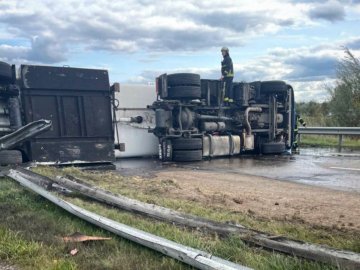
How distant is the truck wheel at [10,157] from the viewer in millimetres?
8070

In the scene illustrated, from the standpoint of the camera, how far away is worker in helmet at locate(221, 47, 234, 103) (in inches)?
489

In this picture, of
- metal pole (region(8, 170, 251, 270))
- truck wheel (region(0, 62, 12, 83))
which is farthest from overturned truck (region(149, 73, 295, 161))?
metal pole (region(8, 170, 251, 270))

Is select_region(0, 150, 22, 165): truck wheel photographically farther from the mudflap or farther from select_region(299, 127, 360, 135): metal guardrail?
select_region(299, 127, 360, 135): metal guardrail

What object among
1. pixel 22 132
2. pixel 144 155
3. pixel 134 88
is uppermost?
pixel 134 88

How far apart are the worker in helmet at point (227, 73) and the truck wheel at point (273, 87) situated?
117 centimetres

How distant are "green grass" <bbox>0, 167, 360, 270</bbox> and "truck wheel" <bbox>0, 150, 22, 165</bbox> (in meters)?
2.54

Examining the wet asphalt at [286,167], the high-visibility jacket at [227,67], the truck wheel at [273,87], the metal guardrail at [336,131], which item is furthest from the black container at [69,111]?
the metal guardrail at [336,131]

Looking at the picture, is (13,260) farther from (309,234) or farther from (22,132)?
(22,132)

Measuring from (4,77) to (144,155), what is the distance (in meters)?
4.58

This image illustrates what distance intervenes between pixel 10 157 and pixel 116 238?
501 cm

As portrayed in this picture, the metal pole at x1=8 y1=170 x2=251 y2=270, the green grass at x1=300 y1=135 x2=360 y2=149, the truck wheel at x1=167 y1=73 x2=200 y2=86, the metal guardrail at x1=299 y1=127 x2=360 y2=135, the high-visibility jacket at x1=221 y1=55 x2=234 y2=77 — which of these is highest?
the high-visibility jacket at x1=221 y1=55 x2=234 y2=77

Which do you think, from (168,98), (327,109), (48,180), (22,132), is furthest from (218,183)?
(327,109)

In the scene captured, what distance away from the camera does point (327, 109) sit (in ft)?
74.6

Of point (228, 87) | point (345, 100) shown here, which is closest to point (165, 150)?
point (228, 87)
